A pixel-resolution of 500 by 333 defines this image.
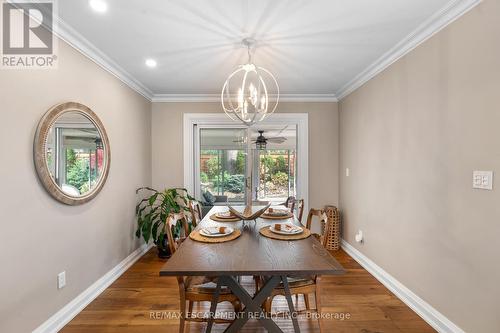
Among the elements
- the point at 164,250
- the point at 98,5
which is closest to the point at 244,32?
the point at 98,5

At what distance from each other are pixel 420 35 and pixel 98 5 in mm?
2565

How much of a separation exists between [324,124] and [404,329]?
115 inches

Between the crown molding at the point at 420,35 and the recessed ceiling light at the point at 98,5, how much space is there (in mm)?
2446

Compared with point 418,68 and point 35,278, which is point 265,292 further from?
point 418,68

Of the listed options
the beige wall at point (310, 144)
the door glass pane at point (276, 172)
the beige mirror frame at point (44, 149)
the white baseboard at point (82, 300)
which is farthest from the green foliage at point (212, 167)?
the beige mirror frame at point (44, 149)

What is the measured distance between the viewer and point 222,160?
4480 millimetres

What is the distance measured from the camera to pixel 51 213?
6.63 ft

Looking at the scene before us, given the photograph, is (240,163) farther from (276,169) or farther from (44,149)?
(44,149)

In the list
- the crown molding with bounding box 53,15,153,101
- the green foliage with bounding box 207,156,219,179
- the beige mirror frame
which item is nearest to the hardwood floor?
the beige mirror frame

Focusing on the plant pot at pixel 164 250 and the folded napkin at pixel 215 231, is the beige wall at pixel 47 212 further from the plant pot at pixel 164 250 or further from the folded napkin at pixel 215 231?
A: the folded napkin at pixel 215 231

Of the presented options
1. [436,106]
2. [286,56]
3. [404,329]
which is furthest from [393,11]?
[404,329]

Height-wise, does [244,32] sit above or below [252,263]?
above

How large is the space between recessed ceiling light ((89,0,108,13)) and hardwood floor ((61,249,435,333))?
246 centimetres

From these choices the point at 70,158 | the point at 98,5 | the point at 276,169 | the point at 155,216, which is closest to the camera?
the point at 98,5
